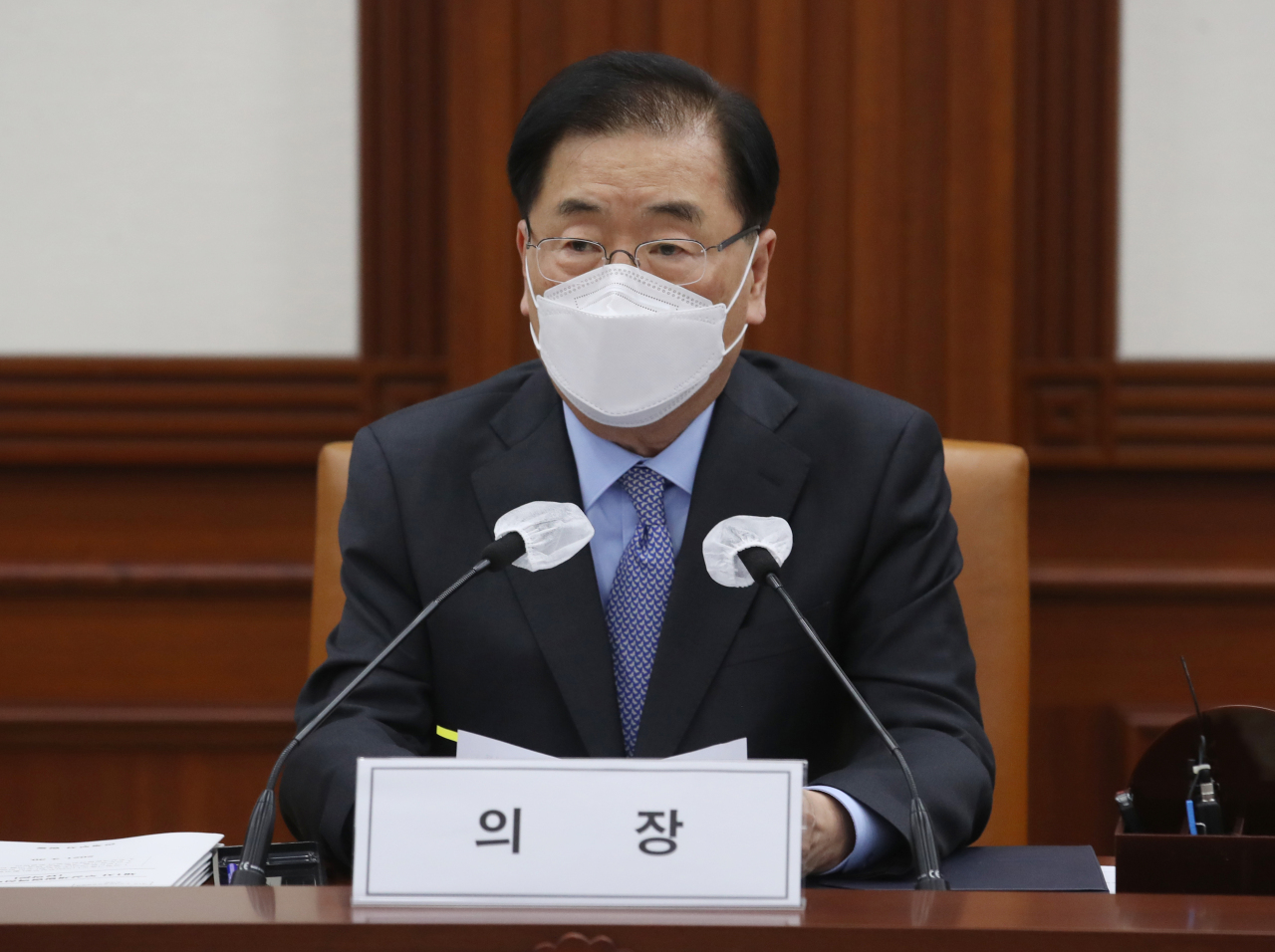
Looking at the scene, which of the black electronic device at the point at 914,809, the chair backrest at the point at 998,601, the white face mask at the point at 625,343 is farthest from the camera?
the chair backrest at the point at 998,601

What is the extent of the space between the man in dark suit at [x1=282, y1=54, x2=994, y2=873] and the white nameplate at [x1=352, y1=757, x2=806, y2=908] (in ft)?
1.48

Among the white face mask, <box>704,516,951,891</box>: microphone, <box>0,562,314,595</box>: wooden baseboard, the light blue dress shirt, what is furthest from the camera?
<box>0,562,314,595</box>: wooden baseboard

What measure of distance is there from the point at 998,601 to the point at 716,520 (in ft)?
1.37

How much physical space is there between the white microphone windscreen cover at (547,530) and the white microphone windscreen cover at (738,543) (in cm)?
12

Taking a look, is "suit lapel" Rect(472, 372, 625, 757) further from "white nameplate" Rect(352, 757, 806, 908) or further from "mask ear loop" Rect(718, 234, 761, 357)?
"white nameplate" Rect(352, 757, 806, 908)

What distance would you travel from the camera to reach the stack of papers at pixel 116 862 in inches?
36.8

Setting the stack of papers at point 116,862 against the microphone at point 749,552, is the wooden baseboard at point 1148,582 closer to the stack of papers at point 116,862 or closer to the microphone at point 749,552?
the microphone at point 749,552

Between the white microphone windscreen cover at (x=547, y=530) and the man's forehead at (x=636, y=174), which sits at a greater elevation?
the man's forehead at (x=636, y=174)

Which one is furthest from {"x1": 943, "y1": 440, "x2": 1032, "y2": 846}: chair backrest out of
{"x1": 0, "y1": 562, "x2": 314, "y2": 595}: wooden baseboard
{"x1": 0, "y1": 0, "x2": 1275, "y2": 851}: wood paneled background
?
{"x1": 0, "y1": 562, "x2": 314, "y2": 595}: wooden baseboard

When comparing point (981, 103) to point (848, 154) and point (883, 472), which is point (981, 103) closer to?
point (848, 154)

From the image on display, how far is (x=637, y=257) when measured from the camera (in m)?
1.34

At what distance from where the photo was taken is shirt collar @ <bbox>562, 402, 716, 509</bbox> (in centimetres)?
143

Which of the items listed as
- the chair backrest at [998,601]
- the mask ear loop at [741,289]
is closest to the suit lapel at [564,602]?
the mask ear loop at [741,289]

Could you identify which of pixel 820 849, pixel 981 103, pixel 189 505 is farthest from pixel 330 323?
pixel 820 849
